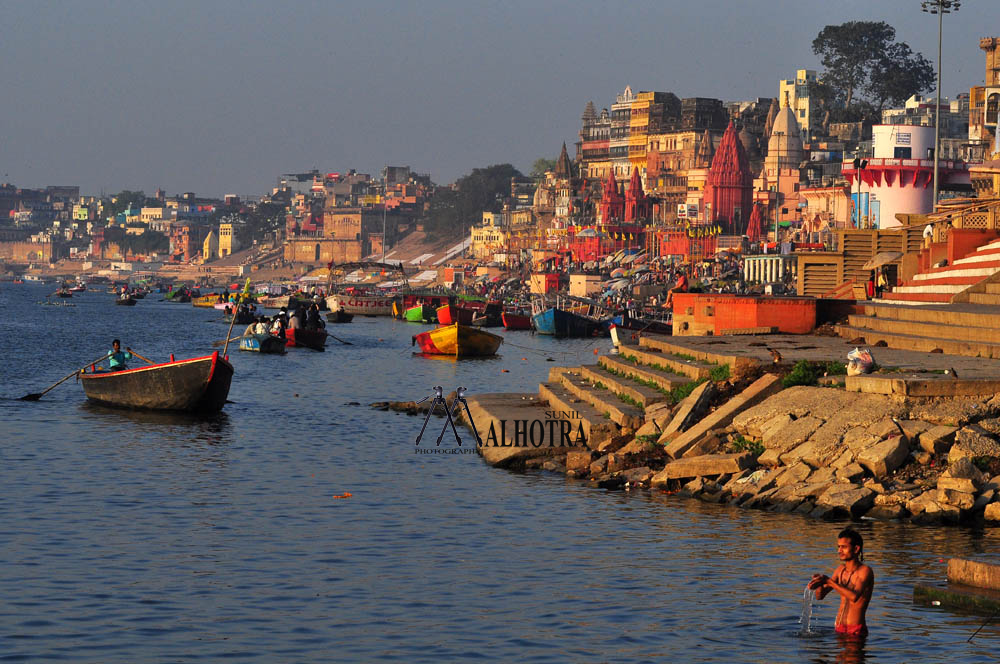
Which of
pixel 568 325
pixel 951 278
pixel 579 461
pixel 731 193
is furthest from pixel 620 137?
pixel 579 461

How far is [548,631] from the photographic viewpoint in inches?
513

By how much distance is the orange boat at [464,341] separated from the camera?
57625 mm

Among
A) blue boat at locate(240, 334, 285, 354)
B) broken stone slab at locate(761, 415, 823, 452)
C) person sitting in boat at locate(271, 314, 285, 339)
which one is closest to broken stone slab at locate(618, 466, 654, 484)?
broken stone slab at locate(761, 415, 823, 452)

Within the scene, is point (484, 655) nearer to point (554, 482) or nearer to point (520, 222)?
point (554, 482)

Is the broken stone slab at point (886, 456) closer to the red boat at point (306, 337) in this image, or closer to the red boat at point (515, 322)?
the red boat at point (306, 337)

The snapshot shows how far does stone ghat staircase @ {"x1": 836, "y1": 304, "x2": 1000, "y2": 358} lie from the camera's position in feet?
79.4

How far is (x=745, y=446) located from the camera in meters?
20.3

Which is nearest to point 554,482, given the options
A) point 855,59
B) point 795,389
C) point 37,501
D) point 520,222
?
point 795,389

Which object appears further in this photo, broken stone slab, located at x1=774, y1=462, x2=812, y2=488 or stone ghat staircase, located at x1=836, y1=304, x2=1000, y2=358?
stone ghat staircase, located at x1=836, y1=304, x2=1000, y2=358

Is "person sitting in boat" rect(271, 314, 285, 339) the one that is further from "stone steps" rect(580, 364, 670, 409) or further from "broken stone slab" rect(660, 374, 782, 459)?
"broken stone slab" rect(660, 374, 782, 459)

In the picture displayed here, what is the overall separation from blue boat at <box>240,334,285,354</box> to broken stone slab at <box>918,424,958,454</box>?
1640 inches

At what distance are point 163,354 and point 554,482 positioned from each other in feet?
143

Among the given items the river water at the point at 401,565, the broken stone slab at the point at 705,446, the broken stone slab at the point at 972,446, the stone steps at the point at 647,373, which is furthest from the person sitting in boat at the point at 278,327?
the broken stone slab at the point at 972,446

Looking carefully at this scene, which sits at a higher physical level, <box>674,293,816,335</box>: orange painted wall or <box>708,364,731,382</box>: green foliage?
<box>674,293,816,335</box>: orange painted wall
